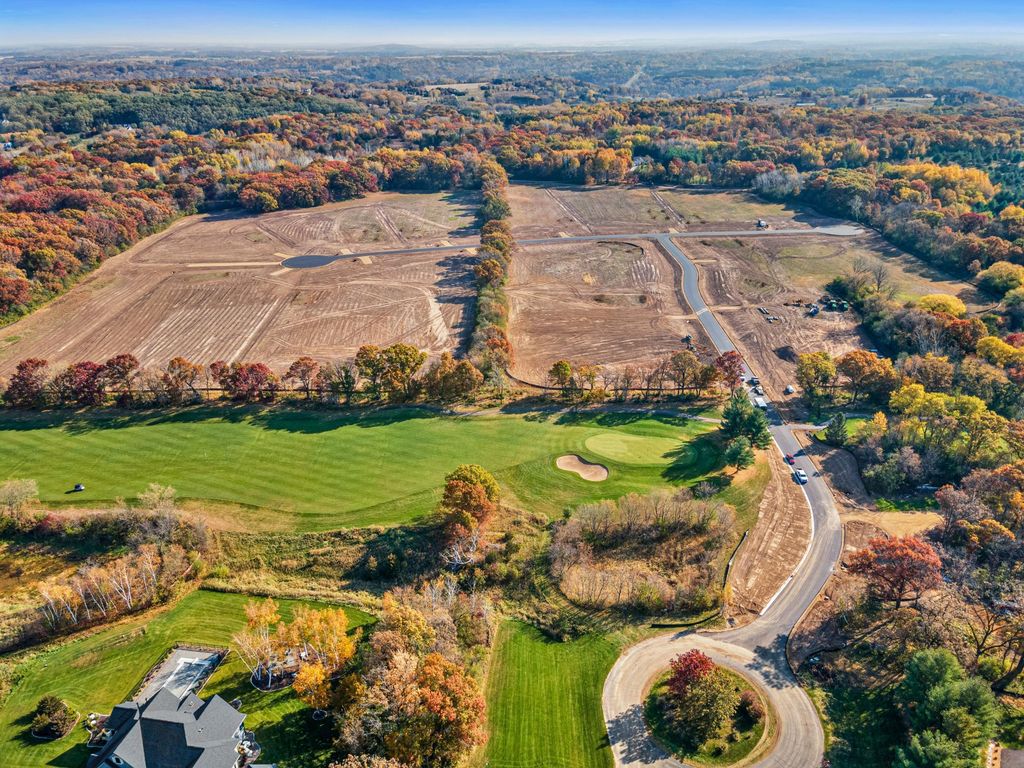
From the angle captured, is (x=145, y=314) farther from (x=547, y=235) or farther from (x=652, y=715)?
(x=652, y=715)

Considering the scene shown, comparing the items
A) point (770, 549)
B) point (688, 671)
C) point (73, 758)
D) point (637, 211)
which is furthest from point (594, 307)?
point (73, 758)

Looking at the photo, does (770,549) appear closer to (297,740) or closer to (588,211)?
(297,740)

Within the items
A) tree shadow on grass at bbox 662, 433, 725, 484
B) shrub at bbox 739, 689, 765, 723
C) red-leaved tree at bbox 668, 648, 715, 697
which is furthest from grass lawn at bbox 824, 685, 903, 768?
tree shadow on grass at bbox 662, 433, 725, 484

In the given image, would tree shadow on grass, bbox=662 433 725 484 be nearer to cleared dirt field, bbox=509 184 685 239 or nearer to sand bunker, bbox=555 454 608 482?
sand bunker, bbox=555 454 608 482

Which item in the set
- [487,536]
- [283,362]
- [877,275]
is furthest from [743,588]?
[877,275]

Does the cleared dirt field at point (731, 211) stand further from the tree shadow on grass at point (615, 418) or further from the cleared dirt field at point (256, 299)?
the tree shadow on grass at point (615, 418)

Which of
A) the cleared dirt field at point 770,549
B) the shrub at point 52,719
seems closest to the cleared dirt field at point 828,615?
the cleared dirt field at point 770,549
